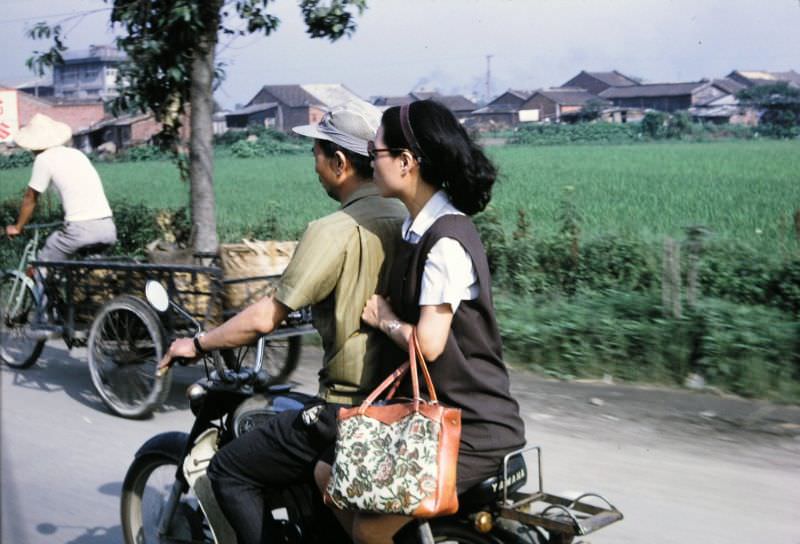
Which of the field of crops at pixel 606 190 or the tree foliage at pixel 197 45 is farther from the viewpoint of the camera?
the field of crops at pixel 606 190

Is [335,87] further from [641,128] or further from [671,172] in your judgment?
[671,172]

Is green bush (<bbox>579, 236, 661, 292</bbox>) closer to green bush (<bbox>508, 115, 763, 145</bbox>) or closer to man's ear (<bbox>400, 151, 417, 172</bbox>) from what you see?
man's ear (<bbox>400, 151, 417, 172</bbox>)

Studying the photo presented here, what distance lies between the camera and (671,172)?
22422mm

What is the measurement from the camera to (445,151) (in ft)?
8.54

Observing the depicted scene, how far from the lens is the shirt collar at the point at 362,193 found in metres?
2.98

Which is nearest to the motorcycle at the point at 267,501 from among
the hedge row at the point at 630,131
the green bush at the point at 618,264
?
the green bush at the point at 618,264

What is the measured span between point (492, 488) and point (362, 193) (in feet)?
3.14

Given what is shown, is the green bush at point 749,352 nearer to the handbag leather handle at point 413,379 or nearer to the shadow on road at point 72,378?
the shadow on road at point 72,378

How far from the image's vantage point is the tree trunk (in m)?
8.94

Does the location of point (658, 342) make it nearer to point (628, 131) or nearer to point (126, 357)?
point (126, 357)

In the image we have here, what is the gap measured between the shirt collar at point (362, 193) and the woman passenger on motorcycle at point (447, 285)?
26 centimetres

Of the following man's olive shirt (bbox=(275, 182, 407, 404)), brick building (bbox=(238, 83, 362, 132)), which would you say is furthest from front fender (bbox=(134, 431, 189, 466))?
brick building (bbox=(238, 83, 362, 132))

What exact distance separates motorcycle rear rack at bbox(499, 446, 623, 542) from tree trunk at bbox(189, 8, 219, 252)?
665cm

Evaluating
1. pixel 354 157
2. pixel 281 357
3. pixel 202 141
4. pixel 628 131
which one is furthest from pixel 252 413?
pixel 628 131
